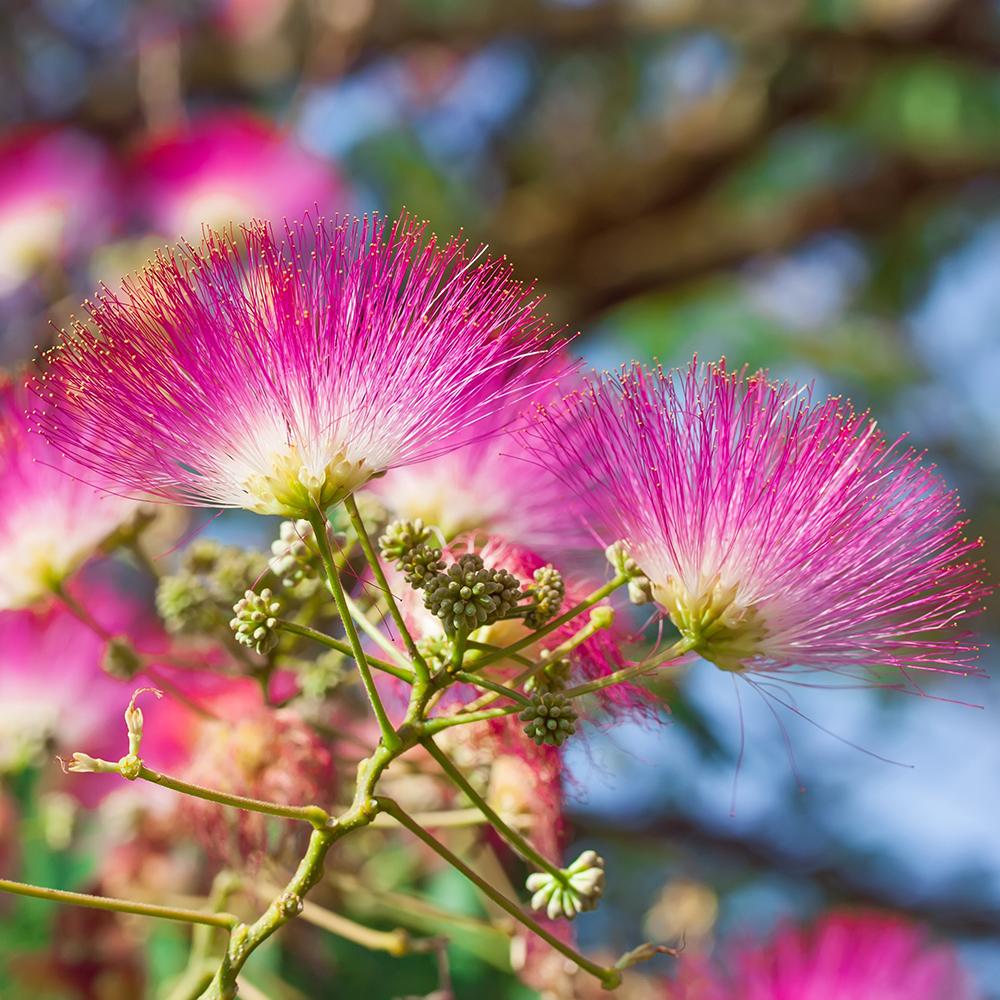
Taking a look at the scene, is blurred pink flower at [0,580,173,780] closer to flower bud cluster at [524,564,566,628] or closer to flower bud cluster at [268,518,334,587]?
flower bud cluster at [268,518,334,587]

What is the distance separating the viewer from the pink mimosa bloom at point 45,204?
9.96ft

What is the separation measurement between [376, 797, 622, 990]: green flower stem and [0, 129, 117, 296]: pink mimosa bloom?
2.45m

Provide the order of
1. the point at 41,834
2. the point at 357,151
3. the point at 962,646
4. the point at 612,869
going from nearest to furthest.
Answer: the point at 962,646 → the point at 41,834 → the point at 612,869 → the point at 357,151

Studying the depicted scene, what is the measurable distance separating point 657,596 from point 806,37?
9.26ft

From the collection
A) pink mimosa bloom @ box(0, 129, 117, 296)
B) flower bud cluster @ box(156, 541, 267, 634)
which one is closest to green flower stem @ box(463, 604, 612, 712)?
flower bud cluster @ box(156, 541, 267, 634)

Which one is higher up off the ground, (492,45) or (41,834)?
(492,45)

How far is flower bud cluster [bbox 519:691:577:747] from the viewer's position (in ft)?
3.18

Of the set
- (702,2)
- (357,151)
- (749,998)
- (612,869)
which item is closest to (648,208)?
(702,2)

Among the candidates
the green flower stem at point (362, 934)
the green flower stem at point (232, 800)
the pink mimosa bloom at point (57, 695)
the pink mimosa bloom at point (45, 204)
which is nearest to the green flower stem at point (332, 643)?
the green flower stem at point (232, 800)

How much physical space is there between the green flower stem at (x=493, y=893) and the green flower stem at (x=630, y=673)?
15 cm

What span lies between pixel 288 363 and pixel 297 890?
0.40 m

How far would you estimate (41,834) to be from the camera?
1861 mm

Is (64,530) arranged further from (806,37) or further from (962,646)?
(806,37)

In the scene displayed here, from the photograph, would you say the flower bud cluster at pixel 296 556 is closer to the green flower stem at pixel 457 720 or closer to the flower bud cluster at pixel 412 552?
the flower bud cluster at pixel 412 552
